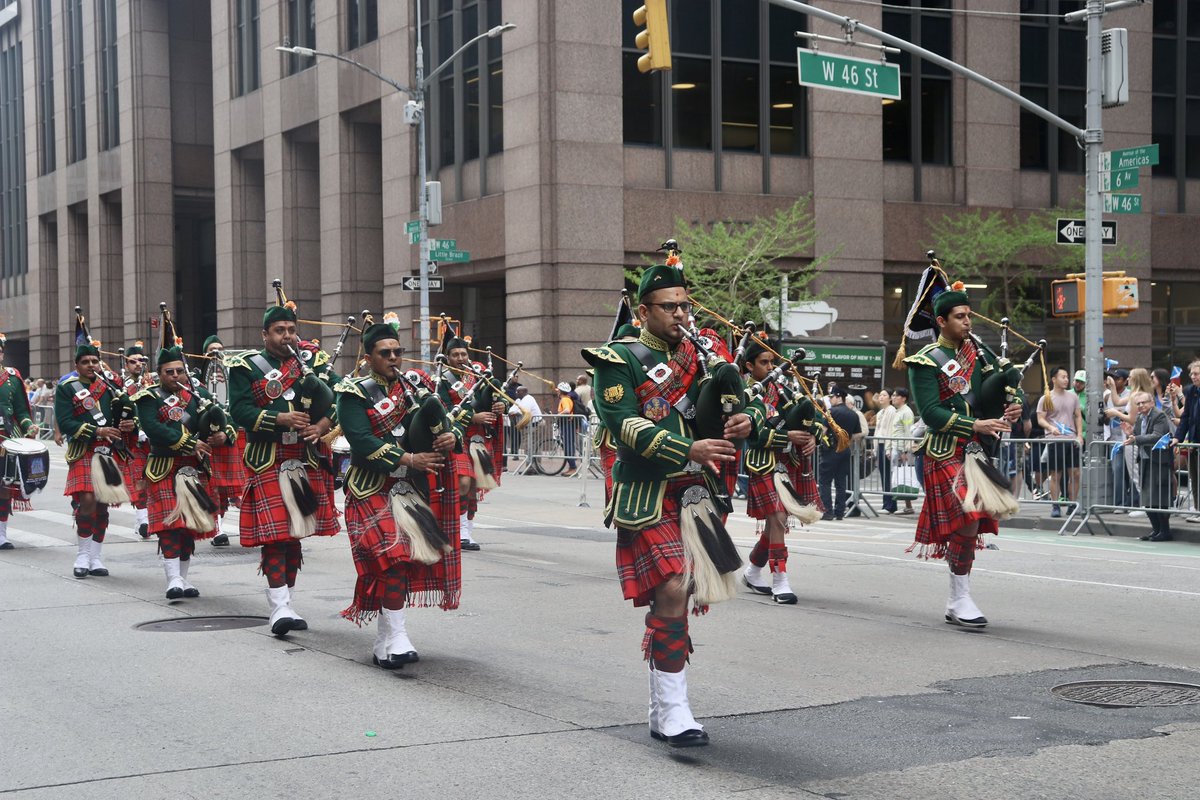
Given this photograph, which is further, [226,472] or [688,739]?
[226,472]

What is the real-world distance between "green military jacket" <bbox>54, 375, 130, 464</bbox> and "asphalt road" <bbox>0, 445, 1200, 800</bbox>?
125 centimetres

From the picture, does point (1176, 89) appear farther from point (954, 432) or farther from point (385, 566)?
point (385, 566)

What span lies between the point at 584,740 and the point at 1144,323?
3156 centimetres

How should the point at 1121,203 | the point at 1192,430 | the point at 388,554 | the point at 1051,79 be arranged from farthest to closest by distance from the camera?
the point at 1051,79, the point at 1121,203, the point at 1192,430, the point at 388,554

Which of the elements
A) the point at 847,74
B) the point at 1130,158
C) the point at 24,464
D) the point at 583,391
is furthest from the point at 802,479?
the point at 583,391

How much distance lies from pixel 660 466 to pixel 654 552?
15.4 inches

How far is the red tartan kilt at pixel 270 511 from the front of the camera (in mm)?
9180

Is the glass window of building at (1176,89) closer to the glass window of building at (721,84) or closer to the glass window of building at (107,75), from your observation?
the glass window of building at (721,84)

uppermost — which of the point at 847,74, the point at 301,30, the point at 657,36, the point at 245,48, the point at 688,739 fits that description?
the point at 245,48

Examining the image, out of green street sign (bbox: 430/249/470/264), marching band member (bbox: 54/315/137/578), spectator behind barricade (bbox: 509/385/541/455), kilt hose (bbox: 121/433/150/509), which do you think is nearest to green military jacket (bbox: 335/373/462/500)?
marching band member (bbox: 54/315/137/578)

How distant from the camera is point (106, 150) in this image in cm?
5444

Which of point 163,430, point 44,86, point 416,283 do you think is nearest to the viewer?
point 163,430

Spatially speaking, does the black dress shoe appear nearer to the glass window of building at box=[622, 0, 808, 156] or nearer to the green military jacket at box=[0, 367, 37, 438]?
the green military jacket at box=[0, 367, 37, 438]

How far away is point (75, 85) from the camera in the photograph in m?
Answer: 57.8
